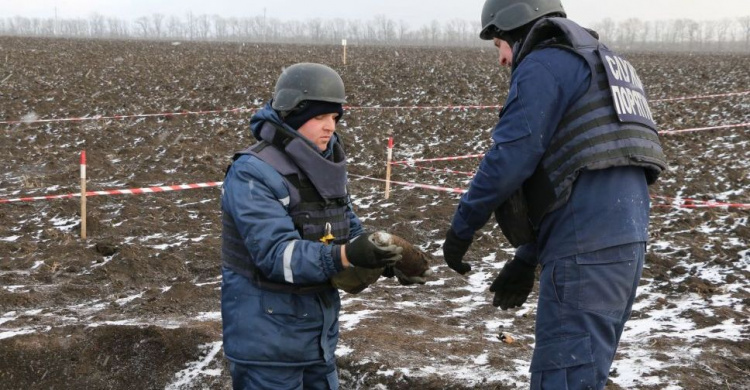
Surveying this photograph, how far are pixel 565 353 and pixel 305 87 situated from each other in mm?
1449

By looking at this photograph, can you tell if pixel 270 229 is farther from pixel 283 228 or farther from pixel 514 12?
pixel 514 12

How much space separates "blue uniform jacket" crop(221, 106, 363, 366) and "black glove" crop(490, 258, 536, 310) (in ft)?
2.72

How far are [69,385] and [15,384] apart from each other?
0.36 metres

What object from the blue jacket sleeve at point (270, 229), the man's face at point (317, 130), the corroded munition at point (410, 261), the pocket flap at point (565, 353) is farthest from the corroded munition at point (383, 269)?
the pocket flap at point (565, 353)

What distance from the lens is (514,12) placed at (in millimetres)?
2848

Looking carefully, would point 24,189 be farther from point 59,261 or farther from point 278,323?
point 278,323

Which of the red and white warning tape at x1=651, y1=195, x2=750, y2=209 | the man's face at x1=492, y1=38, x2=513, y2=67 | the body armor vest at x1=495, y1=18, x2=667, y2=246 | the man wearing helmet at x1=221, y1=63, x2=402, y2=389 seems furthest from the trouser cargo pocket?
the red and white warning tape at x1=651, y1=195, x2=750, y2=209

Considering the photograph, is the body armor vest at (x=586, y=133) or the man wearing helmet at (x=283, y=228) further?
the man wearing helmet at (x=283, y=228)

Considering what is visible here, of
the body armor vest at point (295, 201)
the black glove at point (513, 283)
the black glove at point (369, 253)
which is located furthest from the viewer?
the black glove at point (513, 283)

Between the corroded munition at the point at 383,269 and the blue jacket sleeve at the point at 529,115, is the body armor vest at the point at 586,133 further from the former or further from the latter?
the corroded munition at the point at 383,269

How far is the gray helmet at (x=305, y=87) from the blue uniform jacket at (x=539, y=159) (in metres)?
0.71

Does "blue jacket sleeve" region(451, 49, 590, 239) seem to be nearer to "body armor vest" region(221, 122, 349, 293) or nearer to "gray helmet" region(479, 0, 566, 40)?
"gray helmet" region(479, 0, 566, 40)

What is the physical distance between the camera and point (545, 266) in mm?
2729

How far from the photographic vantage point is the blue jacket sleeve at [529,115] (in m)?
2.56
